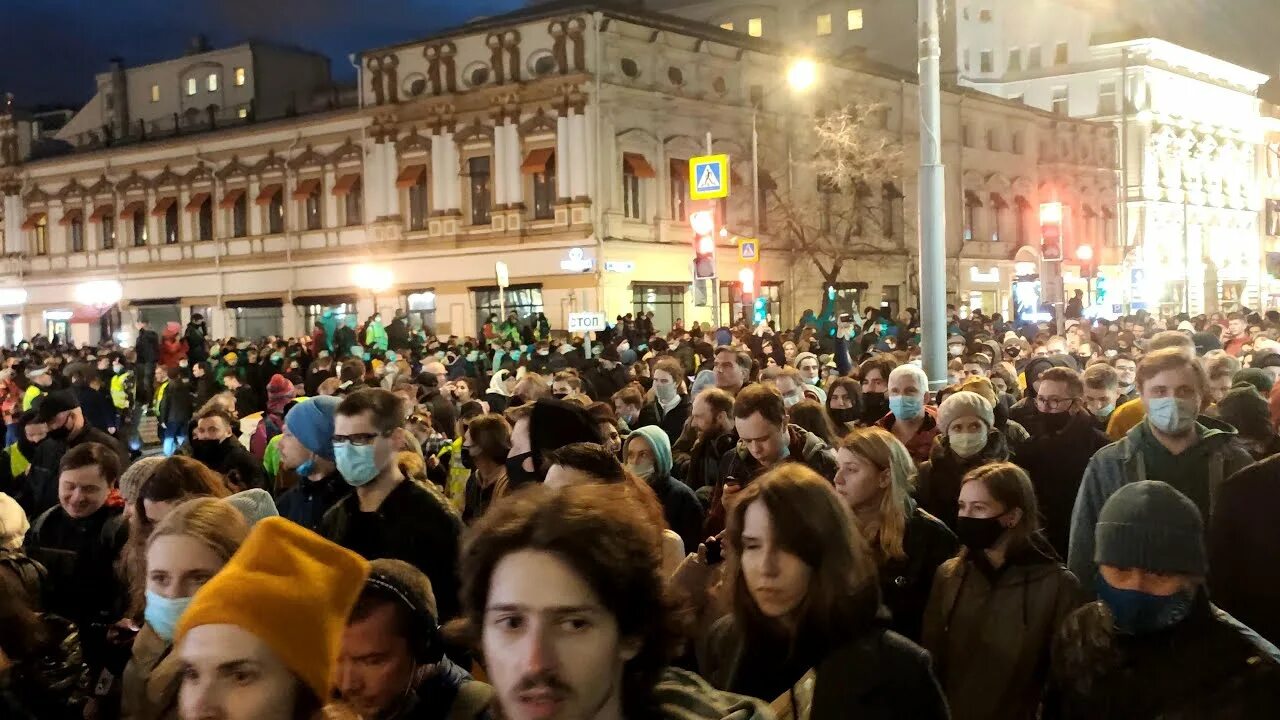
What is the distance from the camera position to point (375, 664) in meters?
3.22

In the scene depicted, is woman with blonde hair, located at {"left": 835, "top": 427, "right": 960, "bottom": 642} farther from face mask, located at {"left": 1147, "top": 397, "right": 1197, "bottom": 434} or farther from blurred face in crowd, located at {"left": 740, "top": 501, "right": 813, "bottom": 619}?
blurred face in crowd, located at {"left": 740, "top": 501, "right": 813, "bottom": 619}

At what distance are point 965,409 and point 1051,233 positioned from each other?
500 inches

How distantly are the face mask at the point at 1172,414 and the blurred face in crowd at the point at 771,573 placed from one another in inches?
125

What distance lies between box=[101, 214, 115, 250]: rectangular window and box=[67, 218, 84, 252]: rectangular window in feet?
4.15

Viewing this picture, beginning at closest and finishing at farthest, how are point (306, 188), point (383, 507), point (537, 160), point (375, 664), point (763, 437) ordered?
point (375, 664) < point (383, 507) < point (763, 437) < point (537, 160) < point (306, 188)

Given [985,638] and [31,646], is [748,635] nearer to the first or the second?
[985,638]

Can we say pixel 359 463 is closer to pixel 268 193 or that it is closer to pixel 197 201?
pixel 268 193

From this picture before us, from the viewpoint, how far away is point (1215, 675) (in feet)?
11.5

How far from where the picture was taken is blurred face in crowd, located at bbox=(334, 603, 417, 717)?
3.19 metres

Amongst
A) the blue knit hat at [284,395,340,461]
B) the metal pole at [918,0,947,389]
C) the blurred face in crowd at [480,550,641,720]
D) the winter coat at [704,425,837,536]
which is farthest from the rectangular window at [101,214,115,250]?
the blurred face in crowd at [480,550,641,720]

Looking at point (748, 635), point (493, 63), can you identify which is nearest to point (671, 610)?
point (748, 635)

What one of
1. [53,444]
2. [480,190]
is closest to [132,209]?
[480,190]

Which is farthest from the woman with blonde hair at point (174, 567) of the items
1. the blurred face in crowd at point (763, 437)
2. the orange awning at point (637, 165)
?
the orange awning at point (637, 165)

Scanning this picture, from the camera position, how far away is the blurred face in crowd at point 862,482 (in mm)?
5273
